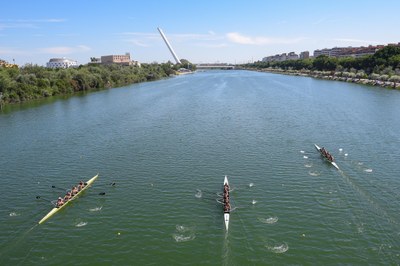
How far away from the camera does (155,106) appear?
66.5 m

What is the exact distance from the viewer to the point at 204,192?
2458 centimetres

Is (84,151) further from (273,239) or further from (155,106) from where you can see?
(155,106)

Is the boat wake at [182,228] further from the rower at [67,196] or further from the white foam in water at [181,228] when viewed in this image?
the rower at [67,196]

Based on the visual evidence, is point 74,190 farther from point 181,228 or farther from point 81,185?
point 181,228

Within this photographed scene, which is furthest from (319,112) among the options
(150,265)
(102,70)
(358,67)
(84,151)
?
(102,70)

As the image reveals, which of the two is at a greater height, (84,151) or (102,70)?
(102,70)

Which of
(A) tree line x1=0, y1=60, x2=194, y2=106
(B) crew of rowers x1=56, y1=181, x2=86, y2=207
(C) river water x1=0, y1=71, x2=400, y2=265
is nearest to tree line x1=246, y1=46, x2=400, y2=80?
(C) river water x1=0, y1=71, x2=400, y2=265

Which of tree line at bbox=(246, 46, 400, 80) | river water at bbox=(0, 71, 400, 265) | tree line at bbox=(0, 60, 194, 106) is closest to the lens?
river water at bbox=(0, 71, 400, 265)

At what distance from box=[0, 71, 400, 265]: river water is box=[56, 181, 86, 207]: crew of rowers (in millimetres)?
542

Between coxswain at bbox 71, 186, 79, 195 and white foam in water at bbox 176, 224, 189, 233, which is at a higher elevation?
coxswain at bbox 71, 186, 79, 195

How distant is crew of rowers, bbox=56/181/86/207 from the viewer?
2266 cm

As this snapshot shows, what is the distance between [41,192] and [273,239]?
16969 mm

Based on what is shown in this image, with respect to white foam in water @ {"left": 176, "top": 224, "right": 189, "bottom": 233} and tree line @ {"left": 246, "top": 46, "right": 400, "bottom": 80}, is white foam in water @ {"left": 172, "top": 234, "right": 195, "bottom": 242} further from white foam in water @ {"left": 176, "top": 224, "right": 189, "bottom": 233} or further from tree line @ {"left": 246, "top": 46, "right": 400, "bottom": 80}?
tree line @ {"left": 246, "top": 46, "right": 400, "bottom": 80}

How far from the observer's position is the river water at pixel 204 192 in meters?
18.0
